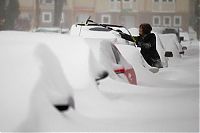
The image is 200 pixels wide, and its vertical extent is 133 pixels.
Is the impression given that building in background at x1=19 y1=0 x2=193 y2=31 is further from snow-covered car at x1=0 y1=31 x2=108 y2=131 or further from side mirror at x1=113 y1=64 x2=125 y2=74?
snow-covered car at x1=0 y1=31 x2=108 y2=131

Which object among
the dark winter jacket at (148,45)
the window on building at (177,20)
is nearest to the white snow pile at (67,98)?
the dark winter jacket at (148,45)

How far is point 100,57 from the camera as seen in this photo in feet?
22.4

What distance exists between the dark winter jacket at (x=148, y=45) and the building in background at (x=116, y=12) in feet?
166

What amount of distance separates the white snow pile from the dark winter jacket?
5719mm

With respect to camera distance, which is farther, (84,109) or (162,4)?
(162,4)

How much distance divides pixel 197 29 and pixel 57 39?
57.1 m

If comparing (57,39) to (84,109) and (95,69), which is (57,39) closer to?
(95,69)

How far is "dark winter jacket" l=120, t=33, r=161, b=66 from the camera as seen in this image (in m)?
11.0

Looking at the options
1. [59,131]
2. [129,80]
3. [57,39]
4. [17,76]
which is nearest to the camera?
[59,131]

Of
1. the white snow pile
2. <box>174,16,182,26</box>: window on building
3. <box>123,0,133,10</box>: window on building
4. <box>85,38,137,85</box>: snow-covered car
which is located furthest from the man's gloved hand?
<box>174,16,182,26</box>: window on building

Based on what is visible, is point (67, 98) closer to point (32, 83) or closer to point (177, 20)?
point (32, 83)

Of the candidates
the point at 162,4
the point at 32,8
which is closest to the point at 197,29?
the point at 162,4

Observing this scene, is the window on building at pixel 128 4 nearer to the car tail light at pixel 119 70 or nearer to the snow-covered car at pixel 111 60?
the snow-covered car at pixel 111 60

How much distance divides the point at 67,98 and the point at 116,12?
60.6m
